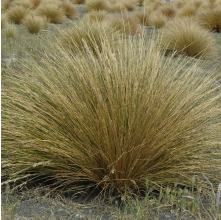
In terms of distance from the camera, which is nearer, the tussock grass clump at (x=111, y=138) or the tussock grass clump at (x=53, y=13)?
the tussock grass clump at (x=111, y=138)

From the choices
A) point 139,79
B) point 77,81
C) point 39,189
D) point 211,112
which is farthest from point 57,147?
point 211,112

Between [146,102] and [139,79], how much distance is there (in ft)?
0.64

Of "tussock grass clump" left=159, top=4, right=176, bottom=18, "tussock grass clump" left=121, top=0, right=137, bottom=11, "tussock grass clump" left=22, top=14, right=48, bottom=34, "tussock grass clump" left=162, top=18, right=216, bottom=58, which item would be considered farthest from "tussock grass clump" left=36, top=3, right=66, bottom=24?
"tussock grass clump" left=162, top=18, right=216, bottom=58

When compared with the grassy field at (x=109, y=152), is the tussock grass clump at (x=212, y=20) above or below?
below

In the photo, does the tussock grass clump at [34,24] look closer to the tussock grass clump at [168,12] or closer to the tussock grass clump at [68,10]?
the tussock grass clump at [68,10]

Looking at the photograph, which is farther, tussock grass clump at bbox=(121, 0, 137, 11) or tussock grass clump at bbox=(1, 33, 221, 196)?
tussock grass clump at bbox=(121, 0, 137, 11)

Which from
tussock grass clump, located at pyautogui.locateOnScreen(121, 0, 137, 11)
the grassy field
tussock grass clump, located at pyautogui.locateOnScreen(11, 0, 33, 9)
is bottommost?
tussock grass clump, located at pyautogui.locateOnScreen(121, 0, 137, 11)

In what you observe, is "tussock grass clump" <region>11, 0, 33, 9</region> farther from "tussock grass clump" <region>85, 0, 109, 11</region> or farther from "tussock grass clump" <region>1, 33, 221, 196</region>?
"tussock grass clump" <region>1, 33, 221, 196</region>

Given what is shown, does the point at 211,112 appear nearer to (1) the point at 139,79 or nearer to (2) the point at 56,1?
(1) the point at 139,79

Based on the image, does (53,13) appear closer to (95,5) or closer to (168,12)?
(95,5)

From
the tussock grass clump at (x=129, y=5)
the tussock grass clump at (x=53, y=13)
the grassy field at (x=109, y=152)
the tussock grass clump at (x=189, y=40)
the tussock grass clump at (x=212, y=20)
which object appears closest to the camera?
the grassy field at (x=109, y=152)

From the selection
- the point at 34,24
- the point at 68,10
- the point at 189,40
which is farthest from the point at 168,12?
the point at 189,40

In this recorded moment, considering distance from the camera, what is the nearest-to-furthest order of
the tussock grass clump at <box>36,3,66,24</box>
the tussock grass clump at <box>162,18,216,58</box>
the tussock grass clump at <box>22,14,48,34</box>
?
the tussock grass clump at <box>162,18,216,58</box> → the tussock grass clump at <box>22,14,48,34</box> → the tussock grass clump at <box>36,3,66,24</box>

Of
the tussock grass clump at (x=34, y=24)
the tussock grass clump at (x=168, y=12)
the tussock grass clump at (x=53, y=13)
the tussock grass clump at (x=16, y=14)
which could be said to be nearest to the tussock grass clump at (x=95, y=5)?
the tussock grass clump at (x=168, y=12)
